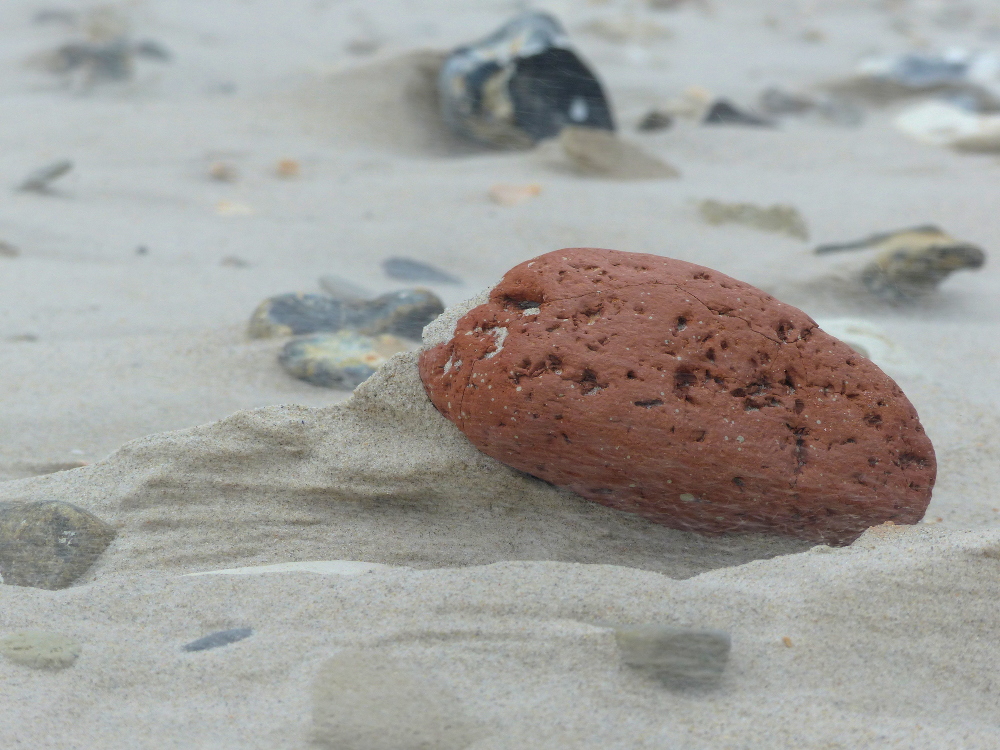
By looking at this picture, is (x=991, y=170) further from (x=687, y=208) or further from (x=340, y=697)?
(x=340, y=697)

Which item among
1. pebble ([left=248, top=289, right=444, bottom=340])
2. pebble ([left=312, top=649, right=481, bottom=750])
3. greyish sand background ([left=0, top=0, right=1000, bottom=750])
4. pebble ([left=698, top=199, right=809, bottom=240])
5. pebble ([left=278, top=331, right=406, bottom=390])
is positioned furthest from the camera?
pebble ([left=698, top=199, right=809, bottom=240])

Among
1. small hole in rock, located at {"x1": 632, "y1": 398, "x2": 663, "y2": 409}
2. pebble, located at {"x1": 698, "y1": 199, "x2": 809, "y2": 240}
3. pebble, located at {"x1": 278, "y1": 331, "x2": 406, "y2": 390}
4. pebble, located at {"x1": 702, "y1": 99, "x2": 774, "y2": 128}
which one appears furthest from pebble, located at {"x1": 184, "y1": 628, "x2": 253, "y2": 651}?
pebble, located at {"x1": 702, "y1": 99, "x2": 774, "y2": 128}

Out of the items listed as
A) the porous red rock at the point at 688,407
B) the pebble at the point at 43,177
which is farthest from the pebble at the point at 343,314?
the pebble at the point at 43,177

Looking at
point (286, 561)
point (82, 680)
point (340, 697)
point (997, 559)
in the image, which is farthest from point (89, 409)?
point (997, 559)

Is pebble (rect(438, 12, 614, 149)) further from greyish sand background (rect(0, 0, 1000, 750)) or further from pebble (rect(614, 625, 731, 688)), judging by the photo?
pebble (rect(614, 625, 731, 688))

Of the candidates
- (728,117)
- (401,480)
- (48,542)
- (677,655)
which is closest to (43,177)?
(48,542)

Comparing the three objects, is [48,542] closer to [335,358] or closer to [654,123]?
[335,358]

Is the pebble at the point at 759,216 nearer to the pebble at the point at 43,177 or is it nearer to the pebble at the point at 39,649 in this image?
the pebble at the point at 43,177
